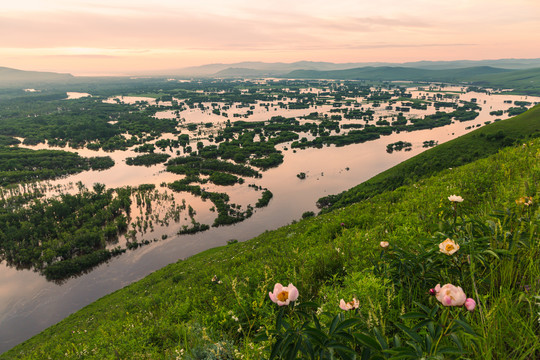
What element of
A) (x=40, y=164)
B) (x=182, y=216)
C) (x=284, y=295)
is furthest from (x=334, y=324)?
(x=40, y=164)

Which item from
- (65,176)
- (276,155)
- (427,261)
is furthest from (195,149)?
(427,261)

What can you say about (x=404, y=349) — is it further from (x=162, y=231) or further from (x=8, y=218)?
(x=8, y=218)

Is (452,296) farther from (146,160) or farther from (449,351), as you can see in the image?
(146,160)

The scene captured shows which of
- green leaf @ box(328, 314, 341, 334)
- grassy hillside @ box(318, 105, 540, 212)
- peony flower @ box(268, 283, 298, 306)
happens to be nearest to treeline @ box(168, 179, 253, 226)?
grassy hillside @ box(318, 105, 540, 212)

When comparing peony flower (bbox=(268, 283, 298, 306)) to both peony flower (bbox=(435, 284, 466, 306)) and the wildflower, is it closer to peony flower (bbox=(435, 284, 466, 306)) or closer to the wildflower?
peony flower (bbox=(435, 284, 466, 306))

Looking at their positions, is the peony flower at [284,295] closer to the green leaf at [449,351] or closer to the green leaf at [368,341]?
the green leaf at [368,341]

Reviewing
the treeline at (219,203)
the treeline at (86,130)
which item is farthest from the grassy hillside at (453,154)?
the treeline at (86,130)

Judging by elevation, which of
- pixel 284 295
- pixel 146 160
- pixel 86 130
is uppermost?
pixel 284 295
